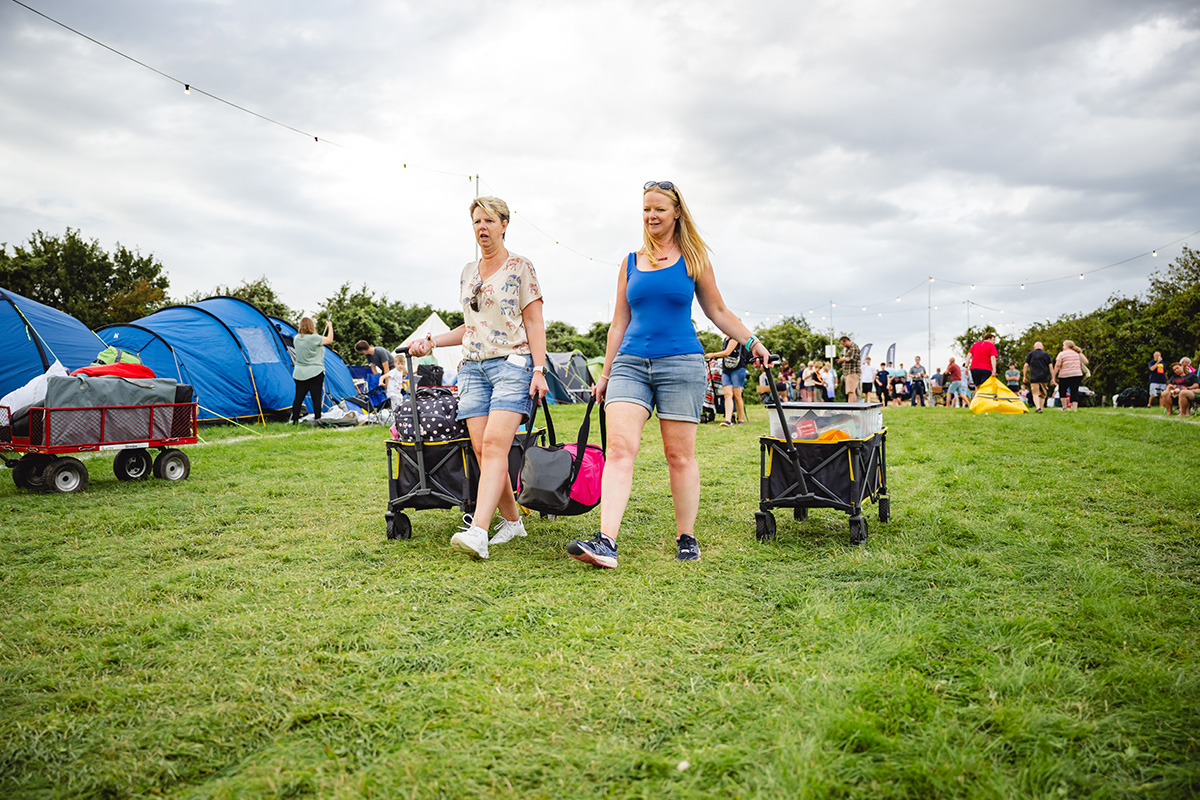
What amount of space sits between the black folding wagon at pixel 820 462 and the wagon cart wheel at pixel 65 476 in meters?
5.85

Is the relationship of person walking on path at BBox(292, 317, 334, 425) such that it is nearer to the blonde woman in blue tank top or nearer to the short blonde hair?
the short blonde hair

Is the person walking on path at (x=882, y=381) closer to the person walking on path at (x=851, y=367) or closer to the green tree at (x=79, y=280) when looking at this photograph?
the person walking on path at (x=851, y=367)

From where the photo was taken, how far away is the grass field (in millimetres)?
1716

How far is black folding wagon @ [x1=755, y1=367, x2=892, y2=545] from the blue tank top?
562 mm

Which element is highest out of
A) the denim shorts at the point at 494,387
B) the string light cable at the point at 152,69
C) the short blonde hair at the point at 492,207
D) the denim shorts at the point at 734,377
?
the string light cable at the point at 152,69

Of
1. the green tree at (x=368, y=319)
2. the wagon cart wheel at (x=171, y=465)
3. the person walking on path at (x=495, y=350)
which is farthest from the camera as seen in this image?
the green tree at (x=368, y=319)

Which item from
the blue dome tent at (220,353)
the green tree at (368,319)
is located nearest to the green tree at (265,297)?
the green tree at (368,319)

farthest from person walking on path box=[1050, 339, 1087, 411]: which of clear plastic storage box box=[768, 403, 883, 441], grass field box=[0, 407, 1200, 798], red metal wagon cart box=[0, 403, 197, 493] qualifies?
red metal wagon cart box=[0, 403, 197, 493]

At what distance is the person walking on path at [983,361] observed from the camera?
1581 centimetres

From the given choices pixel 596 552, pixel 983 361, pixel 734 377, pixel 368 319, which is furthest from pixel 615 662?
pixel 368 319

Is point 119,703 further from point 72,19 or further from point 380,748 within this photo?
point 72,19

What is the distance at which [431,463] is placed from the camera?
424cm

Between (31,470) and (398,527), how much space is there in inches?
168

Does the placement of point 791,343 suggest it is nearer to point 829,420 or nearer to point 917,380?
point 917,380
